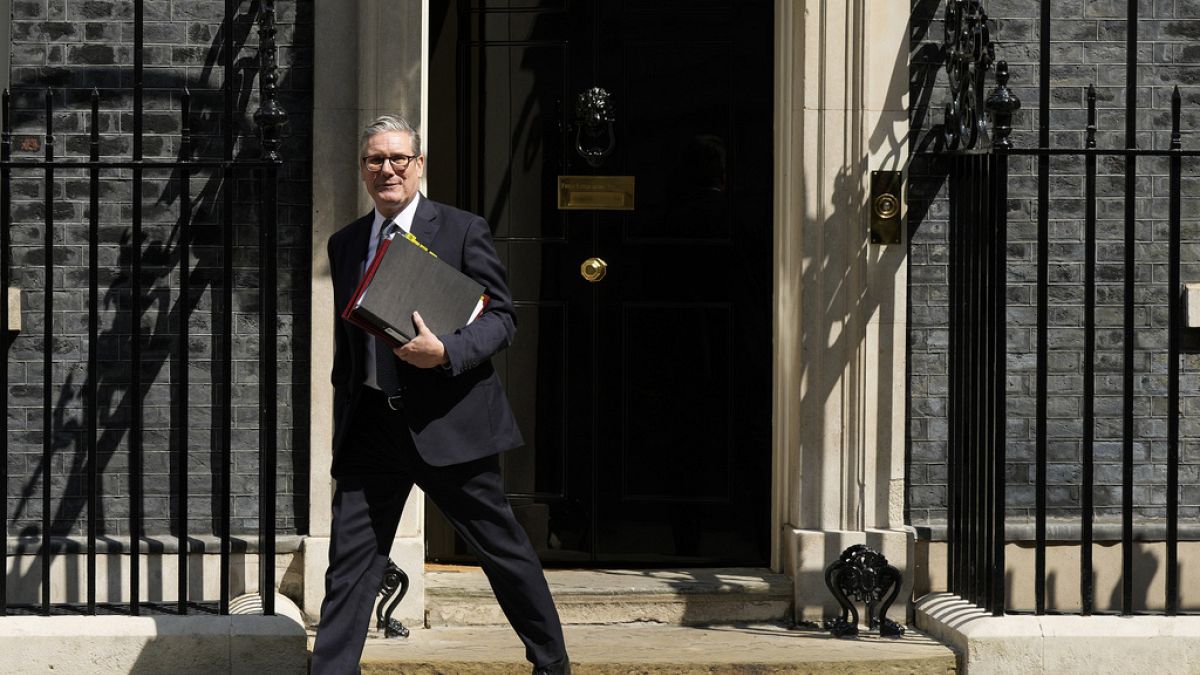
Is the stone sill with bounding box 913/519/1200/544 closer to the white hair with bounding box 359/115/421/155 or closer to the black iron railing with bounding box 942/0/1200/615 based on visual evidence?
the black iron railing with bounding box 942/0/1200/615

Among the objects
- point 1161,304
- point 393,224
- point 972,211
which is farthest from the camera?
point 1161,304

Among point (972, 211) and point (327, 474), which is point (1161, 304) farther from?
point (327, 474)

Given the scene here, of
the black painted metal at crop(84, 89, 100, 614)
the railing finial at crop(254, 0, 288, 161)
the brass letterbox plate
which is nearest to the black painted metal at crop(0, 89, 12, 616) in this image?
the black painted metal at crop(84, 89, 100, 614)

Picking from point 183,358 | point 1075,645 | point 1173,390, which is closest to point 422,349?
point 183,358

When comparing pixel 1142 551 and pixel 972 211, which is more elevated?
pixel 972 211

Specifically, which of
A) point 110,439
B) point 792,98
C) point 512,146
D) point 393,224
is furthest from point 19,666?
point 792,98

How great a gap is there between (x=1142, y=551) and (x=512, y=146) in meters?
2.89

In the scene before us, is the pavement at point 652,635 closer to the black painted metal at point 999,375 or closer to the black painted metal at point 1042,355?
the black painted metal at point 999,375

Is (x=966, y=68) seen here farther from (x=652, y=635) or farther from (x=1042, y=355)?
(x=652, y=635)

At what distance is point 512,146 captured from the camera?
7.13 m

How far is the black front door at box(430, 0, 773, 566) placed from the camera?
7121 mm

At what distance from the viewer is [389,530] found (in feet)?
17.1

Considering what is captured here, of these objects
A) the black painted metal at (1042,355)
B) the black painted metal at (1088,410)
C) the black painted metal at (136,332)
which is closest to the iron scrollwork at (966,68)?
the black painted metal at (1042,355)

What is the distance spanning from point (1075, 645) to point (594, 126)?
2.67 metres
